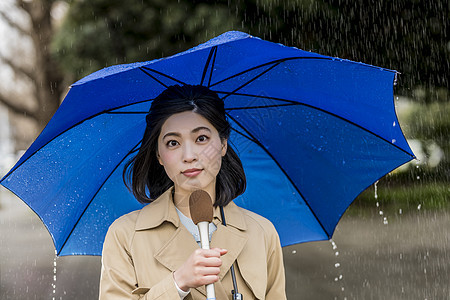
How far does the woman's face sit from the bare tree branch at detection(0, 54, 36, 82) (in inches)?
825

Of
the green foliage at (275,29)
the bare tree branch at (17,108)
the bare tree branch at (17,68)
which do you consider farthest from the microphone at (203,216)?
the bare tree branch at (17,108)

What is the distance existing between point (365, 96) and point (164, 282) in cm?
122

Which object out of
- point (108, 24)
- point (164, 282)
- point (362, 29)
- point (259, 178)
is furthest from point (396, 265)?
point (164, 282)

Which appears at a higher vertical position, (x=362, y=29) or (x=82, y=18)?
(x=82, y=18)

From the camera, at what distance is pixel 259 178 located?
336cm

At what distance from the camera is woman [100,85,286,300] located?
2652 mm

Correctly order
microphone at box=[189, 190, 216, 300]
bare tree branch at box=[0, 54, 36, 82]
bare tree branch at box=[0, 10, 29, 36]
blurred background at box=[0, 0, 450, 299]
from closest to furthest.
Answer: microphone at box=[189, 190, 216, 300] < blurred background at box=[0, 0, 450, 299] < bare tree branch at box=[0, 10, 29, 36] < bare tree branch at box=[0, 54, 36, 82]

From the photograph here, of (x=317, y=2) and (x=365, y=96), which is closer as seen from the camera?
(x=365, y=96)

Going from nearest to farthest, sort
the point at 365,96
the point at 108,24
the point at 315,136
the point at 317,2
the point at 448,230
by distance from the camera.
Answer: the point at 365,96, the point at 315,136, the point at 317,2, the point at 108,24, the point at 448,230

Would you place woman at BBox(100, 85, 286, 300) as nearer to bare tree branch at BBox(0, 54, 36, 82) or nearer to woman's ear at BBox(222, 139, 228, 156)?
woman's ear at BBox(222, 139, 228, 156)

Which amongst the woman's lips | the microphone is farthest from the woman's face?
the microphone

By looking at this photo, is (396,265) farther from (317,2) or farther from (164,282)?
(164,282)

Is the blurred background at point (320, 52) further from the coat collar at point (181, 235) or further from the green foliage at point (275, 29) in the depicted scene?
the coat collar at point (181, 235)

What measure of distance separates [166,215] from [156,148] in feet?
1.14
